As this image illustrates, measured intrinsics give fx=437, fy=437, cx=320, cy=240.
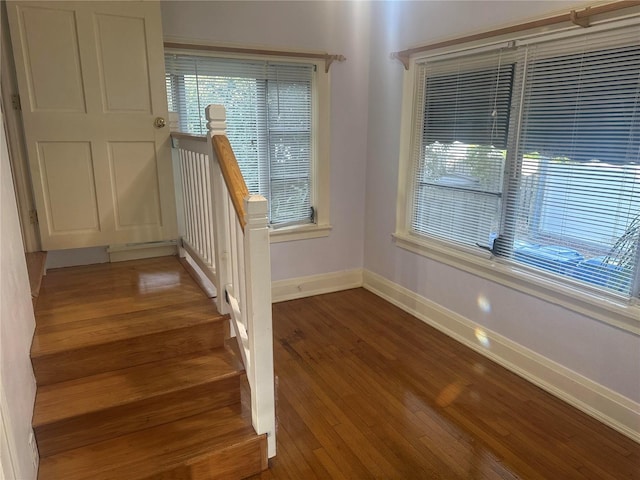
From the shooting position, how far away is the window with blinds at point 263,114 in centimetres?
321

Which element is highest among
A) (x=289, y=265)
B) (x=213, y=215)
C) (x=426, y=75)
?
(x=426, y=75)

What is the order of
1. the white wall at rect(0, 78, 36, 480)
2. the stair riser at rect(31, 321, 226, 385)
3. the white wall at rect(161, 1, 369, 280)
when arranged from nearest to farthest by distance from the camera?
1. the white wall at rect(0, 78, 36, 480)
2. the stair riser at rect(31, 321, 226, 385)
3. the white wall at rect(161, 1, 369, 280)

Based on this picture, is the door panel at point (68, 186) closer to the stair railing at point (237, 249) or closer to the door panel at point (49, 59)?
the door panel at point (49, 59)

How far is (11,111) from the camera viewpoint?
2.48 metres

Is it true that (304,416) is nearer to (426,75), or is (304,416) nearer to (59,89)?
(59,89)

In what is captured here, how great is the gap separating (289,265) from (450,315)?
142 centimetres

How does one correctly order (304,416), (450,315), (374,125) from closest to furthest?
(304,416)
(450,315)
(374,125)

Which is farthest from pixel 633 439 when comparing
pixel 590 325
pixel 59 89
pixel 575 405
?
pixel 59 89

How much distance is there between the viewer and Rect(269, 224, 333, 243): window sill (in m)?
3.73

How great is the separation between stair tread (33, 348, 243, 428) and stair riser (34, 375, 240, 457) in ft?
0.08

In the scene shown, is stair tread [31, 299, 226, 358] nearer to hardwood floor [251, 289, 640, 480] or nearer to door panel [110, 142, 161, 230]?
hardwood floor [251, 289, 640, 480]

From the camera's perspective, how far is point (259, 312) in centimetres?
174

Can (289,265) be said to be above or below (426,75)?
below

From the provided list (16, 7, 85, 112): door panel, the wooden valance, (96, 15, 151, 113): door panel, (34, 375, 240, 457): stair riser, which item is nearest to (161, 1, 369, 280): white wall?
the wooden valance
